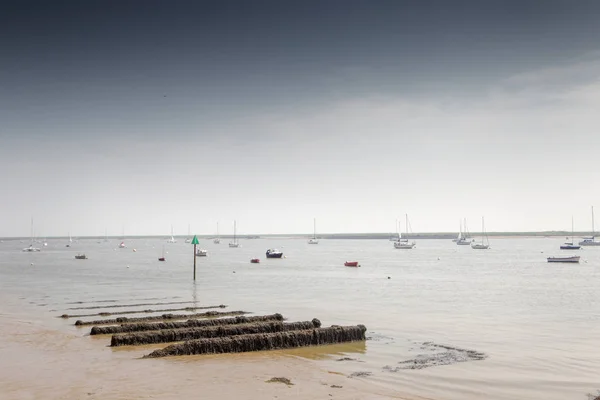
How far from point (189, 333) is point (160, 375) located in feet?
19.9

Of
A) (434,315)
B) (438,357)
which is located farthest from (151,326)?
(434,315)

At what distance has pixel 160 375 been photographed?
20.0m

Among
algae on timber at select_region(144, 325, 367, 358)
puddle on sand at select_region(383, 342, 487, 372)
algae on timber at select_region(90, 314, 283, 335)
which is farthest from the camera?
algae on timber at select_region(90, 314, 283, 335)

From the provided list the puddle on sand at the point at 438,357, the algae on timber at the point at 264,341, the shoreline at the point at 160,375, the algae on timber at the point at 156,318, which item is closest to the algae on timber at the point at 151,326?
the shoreline at the point at 160,375

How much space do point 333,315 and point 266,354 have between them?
1450 cm

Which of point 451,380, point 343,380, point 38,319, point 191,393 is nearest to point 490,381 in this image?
point 451,380

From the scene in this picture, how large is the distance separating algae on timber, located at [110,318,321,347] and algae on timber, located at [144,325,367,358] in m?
1.48

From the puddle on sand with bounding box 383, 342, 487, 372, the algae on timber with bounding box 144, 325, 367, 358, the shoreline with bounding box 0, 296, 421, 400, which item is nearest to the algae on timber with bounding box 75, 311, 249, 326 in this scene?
the shoreline with bounding box 0, 296, 421, 400

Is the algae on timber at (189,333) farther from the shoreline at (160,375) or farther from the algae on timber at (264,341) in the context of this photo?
the algae on timber at (264,341)

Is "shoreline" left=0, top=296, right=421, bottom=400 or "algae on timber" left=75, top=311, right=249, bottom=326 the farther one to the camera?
"algae on timber" left=75, top=311, right=249, bottom=326

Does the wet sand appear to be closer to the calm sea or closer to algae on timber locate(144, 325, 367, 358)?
algae on timber locate(144, 325, 367, 358)

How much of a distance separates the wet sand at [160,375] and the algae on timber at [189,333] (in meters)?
0.68

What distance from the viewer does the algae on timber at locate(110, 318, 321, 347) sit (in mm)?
25581

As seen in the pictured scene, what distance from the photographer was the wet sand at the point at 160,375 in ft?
58.9
